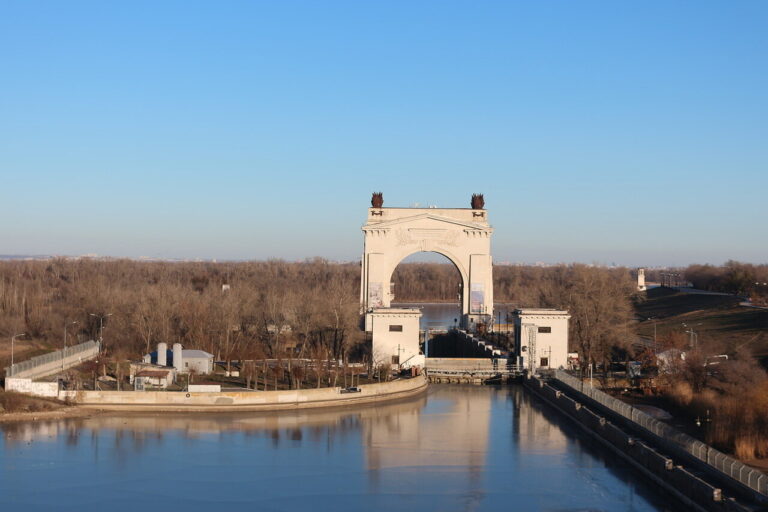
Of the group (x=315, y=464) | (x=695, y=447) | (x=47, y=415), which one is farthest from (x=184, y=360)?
(x=695, y=447)

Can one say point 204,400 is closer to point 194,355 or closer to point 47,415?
point 47,415

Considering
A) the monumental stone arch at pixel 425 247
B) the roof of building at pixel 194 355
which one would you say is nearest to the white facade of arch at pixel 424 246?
the monumental stone arch at pixel 425 247

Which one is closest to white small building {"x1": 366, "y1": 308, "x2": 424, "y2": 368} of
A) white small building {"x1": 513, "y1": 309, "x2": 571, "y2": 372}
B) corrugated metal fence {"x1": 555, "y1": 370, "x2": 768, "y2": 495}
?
white small building {"x1": 513, "y1": 309, "x2": 571, "y2": 372}

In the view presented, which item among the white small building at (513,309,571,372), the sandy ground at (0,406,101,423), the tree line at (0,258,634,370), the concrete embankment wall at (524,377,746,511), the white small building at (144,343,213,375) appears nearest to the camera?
the concrete embankment wall at (524,377,746,511)

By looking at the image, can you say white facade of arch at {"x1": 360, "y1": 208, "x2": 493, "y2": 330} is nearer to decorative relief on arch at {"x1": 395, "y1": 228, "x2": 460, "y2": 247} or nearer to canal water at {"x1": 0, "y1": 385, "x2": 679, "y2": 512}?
decorative relief on arch at {"x1": 395, "y1": 228, "x2": 460, "y2": 247}

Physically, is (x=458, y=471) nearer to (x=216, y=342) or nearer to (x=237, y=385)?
(x=237, y=385)

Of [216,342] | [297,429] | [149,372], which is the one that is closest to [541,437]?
[297,429]
